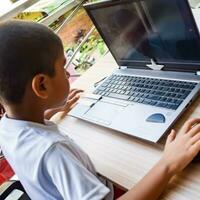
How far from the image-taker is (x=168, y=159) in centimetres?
68

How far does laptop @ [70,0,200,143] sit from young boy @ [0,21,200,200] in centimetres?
9

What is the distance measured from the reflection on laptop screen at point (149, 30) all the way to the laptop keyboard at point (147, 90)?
0.23 feet

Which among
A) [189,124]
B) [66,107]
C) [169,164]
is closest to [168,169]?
[169,164]

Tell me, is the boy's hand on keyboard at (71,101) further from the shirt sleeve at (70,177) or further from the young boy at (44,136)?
the shirt sleeve at (70,177)

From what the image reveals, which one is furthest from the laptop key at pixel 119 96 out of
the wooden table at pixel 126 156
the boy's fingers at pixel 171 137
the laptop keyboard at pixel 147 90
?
the boy's fingers at pixel 171 137

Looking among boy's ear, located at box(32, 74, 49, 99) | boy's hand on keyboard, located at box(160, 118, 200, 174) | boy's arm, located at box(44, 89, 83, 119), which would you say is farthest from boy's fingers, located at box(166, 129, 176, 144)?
boy's arm, located at box(44, 89, 83, 119)

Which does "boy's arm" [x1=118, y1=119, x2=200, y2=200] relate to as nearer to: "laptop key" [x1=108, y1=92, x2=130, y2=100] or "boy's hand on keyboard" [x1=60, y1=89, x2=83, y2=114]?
"laptop key" [x1=108, y1=92, x2=130, y2=100]

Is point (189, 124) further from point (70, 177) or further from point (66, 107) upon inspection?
point (66, 107)

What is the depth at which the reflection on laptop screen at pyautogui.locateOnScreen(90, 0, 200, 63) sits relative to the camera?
30.8 inches

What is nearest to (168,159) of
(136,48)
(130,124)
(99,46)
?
(130,124)

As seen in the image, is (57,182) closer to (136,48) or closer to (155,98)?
(155,98)

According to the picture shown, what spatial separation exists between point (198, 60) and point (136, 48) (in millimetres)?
206

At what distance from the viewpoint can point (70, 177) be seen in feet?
2.14

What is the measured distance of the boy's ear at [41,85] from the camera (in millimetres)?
717
